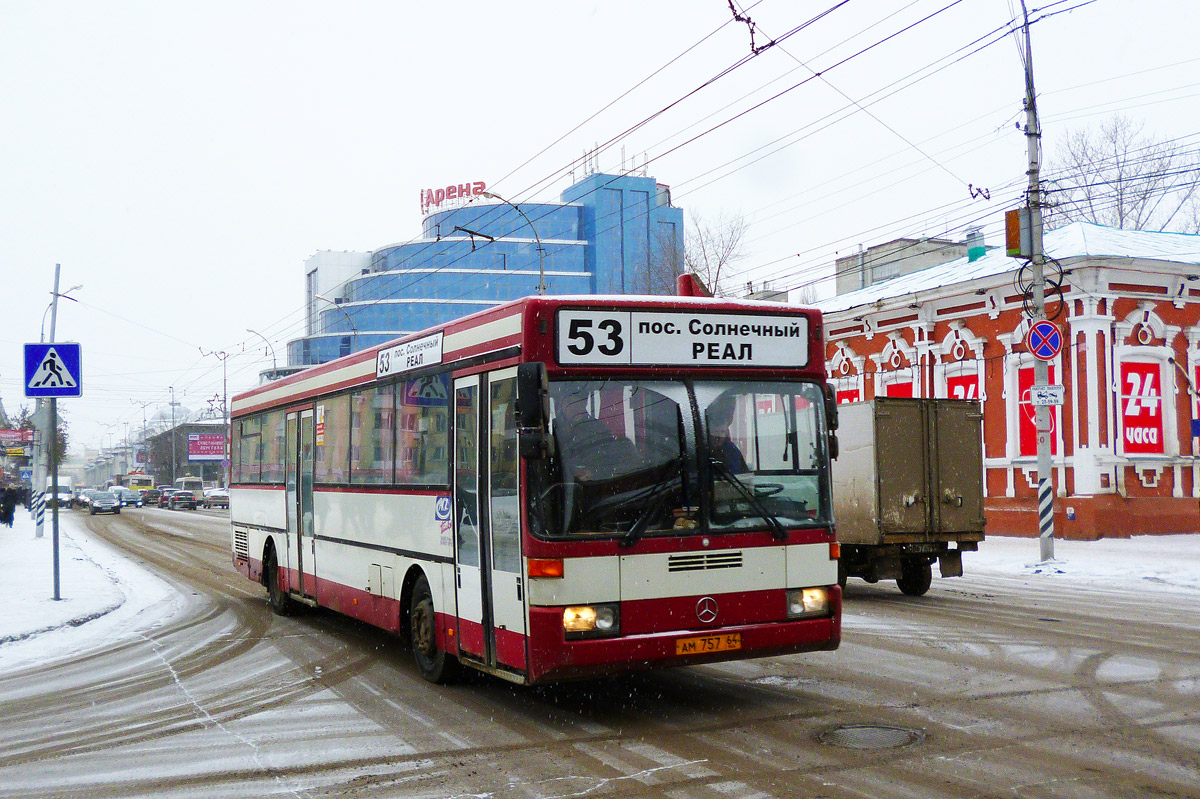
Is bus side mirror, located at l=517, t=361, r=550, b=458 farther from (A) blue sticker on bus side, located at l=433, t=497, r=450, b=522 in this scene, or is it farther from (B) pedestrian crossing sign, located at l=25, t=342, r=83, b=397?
(B) pedestrian crossing sign, located at l=25, t=342, r=83, b=397

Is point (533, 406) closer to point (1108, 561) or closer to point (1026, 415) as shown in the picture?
point (1108, 561)

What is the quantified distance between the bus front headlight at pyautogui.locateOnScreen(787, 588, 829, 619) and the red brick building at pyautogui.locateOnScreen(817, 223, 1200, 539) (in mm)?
18251

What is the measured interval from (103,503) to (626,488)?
61.0 meters

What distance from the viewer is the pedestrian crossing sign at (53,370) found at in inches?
584

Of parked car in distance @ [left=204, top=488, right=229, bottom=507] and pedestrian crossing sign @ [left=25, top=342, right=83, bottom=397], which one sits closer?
pedestrian crossing sign @ [left=25, top=342, right=83, bottom=397]

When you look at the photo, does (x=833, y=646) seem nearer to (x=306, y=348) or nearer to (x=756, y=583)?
(x=756, y=583)

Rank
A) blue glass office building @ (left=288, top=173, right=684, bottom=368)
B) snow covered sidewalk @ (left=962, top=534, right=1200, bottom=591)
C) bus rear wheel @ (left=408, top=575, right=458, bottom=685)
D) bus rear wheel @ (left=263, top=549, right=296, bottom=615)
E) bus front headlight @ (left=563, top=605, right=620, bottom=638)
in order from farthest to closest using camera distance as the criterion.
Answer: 1. blue glass office building @ (left=288, top=173, right=684, bottom=368)
2. snow covered sidewalk @ (left=962, top=534, right=1200, bottom=591)
3. bus rear wheel @ (left=263, top=549, right=296, bottom=615)
4. bus rear wheel @ (left=408, top=575, right=458, bottom=685)
5. bus front headlight @ (left=563, top=605, right=620, bottom=638)

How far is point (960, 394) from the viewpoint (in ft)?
97.0

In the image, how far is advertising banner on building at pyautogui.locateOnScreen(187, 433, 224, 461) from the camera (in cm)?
11062

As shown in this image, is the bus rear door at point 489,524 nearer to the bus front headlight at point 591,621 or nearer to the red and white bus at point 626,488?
the red and white bus at point 626,488

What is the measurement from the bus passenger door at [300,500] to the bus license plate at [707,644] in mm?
6708

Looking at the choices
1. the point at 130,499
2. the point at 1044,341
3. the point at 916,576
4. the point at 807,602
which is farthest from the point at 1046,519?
the point at 130,499

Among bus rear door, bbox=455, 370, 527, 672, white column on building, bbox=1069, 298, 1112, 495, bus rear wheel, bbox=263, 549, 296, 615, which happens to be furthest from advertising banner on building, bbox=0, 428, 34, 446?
bus rear door, bbox=455, 370, 527, 672

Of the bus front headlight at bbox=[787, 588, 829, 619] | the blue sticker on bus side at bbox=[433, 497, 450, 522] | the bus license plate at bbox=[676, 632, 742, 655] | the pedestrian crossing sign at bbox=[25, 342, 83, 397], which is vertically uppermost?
the pedestrian crossing sign at bbox=[25, 342, 83, 397]
